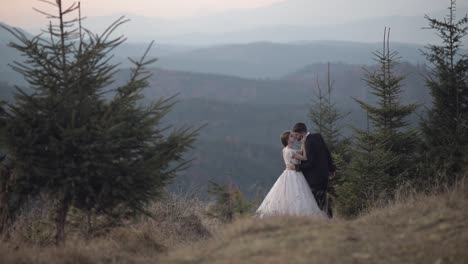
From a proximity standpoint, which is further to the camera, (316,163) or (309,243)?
(316,163)

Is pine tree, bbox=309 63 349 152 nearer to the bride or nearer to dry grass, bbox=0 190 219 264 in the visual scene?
the bride

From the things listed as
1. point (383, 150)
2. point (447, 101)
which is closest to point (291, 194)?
point (383, 150)

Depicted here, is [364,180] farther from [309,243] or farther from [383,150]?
[309,243]

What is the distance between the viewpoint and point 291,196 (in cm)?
920

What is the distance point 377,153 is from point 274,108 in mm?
158171

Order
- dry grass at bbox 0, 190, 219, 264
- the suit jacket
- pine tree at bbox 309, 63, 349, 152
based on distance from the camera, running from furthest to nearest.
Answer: pine tree at bbox 309, 63, 349, 152
the suit jacket
dry grass at bbox 0, 190, 219, 264

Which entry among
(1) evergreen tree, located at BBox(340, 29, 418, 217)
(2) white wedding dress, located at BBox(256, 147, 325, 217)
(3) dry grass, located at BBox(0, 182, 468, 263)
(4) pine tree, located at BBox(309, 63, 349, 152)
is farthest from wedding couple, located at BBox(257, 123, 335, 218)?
(4) pine tree, located at BBox(309, 63, 349, 152)

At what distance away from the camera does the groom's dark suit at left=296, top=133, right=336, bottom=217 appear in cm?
934

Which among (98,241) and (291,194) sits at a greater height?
(98,241)

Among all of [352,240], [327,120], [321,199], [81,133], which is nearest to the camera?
[352,240]

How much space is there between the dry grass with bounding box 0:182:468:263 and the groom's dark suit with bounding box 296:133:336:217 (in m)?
2.43

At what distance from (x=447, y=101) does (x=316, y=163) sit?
184 inches

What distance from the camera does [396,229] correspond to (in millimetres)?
5727

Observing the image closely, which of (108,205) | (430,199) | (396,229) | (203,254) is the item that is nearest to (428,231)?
(396,229)
